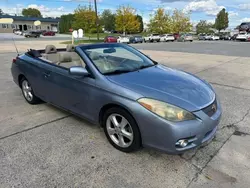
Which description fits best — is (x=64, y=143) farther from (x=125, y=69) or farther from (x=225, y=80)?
(x=225, y=80)

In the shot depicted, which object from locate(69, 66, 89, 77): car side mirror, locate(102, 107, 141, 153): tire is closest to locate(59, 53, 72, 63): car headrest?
locate(69, 66, 89, 77): car side mirror

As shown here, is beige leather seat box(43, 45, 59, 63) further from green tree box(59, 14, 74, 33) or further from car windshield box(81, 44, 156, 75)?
green tree box(59, 14, 74, 33)

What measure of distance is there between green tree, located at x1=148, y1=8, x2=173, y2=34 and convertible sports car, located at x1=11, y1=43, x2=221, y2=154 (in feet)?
193

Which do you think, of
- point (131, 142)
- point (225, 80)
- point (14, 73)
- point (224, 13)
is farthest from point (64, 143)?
point (224, 13)

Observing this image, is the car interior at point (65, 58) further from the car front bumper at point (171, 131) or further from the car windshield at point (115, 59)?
the car front bumper at point (171, 131)

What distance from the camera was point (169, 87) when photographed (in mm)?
2789

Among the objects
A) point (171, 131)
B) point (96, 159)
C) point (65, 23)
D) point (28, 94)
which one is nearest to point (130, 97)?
point (171, 131)

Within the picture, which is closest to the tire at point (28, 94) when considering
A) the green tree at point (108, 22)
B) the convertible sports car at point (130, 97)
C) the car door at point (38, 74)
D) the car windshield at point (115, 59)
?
the car door at point (38, 74)

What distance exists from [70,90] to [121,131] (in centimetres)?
112

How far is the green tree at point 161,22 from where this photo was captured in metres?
59.1

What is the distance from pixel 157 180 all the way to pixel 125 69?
5.48 feet

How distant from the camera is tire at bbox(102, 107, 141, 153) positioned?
2.63 metres

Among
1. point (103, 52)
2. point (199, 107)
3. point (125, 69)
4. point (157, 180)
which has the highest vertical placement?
point (103, 52)

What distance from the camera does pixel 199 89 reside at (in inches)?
116
